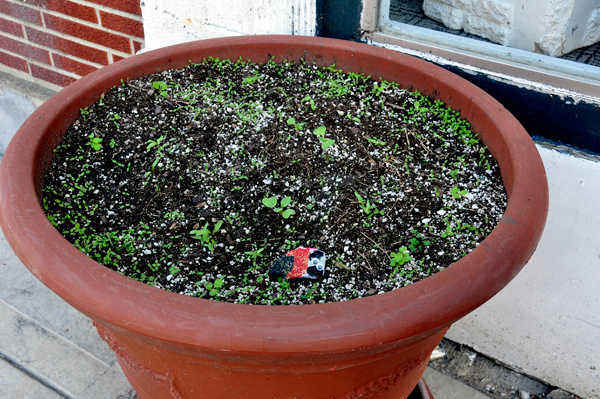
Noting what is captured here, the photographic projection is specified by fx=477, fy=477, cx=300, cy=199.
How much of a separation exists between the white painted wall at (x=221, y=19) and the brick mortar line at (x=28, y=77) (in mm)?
1025

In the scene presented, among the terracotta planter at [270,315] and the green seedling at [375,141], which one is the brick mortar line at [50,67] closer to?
the terracotta planter at [270,315]

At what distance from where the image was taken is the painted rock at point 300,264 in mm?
993

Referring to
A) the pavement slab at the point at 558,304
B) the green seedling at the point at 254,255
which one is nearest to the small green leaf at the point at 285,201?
the green seedling at the point at 254,255

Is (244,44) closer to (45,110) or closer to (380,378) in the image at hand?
(45,110)

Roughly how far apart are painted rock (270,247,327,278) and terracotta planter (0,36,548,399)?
0.68ft

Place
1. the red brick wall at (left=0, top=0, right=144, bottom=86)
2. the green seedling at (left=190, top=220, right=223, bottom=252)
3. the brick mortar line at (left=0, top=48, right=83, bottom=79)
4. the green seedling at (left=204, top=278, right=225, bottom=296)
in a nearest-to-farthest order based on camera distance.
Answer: the green seedling at (left=204, top=278, right=225, bottom=296) < the green seedling at (left=190, top=220, right=223, bottom=252) < the red brick wall at (left=0, top=0, right=144, bottom=86) < the brick mortar line at (left=0, top=48, right=83, bottom=79)

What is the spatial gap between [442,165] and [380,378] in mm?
587

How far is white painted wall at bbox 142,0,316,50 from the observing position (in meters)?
1.63

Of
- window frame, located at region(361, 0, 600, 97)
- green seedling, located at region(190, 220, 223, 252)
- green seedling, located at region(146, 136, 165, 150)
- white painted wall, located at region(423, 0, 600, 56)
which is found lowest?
green seedling, located at region(190, 220, 223, 252)

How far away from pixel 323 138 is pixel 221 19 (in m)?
0.72

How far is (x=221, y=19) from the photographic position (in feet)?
5.73

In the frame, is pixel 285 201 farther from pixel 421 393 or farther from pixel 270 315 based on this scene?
pixel 421 393

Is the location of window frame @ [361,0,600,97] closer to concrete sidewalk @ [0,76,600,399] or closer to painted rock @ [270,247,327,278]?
concrete sidewalk @ [0,76,600,399]

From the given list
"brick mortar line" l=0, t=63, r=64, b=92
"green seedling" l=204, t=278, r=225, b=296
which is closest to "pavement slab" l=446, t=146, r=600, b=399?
"green seedling" l=204, t=278, r=225, b=296
